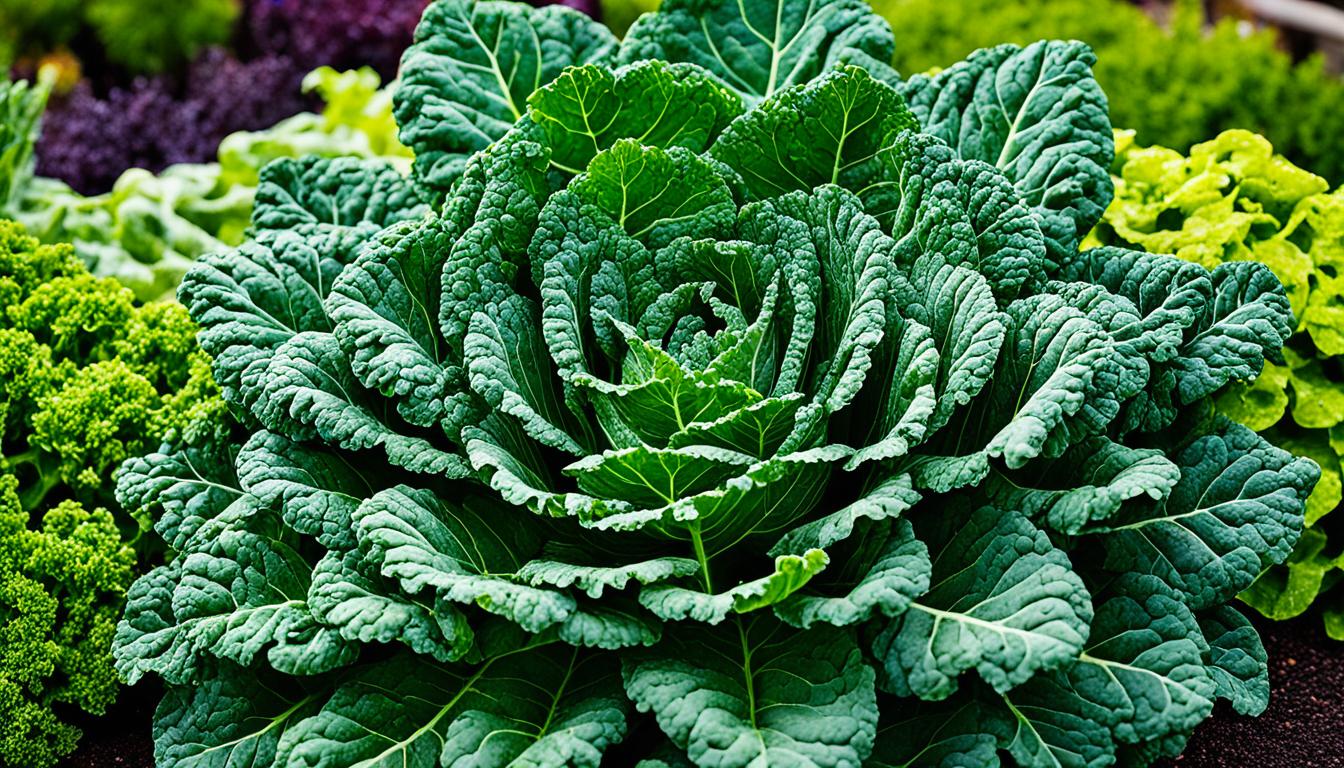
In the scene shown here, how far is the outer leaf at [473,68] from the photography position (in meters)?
2.62

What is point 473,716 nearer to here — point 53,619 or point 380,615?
point 380,615

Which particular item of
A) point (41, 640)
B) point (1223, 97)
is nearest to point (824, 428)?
point (41, 640)

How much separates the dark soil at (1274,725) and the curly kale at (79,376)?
0.50 meters

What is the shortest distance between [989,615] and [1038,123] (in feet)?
3.92

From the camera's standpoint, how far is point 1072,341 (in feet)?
6.61

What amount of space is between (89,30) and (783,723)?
6329 millimetres

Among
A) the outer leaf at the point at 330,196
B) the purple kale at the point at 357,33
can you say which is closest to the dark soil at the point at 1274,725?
the outer leaf at the point at 330,196

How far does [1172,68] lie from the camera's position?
502 cm

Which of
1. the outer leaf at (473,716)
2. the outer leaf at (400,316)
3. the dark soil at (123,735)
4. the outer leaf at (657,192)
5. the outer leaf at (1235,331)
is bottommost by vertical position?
the dark soil at (123,735)

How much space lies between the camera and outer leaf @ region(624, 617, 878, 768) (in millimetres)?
1754

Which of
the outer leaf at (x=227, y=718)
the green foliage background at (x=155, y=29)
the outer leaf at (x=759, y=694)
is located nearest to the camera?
the outer leaf at (x=759, y=694)

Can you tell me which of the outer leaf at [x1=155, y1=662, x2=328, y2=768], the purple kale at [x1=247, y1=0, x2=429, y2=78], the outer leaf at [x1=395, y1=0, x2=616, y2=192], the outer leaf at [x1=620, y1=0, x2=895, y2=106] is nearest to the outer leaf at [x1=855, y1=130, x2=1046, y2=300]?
the outer leaf at [x1=620, y1=0, x2=895, y2=106]

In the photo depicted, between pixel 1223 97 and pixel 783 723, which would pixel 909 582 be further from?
pixel 1223 97

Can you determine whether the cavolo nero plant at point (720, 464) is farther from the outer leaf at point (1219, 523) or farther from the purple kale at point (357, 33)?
the purple kale at point (357, 33)
